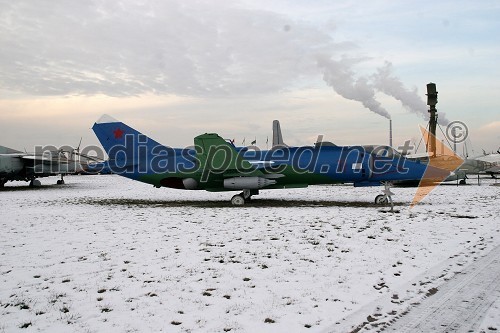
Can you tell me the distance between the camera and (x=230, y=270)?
6.70 metres

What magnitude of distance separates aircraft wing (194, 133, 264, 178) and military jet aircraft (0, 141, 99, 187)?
600 inches

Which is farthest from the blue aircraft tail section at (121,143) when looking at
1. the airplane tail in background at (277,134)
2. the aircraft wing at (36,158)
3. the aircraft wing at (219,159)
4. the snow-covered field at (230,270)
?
the airplane tail in background at (277,134)

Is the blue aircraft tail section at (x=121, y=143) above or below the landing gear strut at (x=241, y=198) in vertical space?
above

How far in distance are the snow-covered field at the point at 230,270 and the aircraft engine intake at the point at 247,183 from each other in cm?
426

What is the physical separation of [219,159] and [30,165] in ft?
63.8

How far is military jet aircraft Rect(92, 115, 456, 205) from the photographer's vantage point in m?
16.5

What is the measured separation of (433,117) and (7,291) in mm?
45929

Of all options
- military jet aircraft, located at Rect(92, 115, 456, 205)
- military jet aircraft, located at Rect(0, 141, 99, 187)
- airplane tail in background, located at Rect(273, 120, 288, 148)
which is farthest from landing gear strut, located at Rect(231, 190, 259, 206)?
airplane tail in background, located at Rect(273, 120, 288, 148)

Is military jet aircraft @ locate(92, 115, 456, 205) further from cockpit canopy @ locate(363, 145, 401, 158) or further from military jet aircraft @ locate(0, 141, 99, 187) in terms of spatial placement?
military jet aircraft @ locate(0, 141, 99, 187)

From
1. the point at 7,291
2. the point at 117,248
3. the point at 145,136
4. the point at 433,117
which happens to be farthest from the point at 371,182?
the point at 433,117

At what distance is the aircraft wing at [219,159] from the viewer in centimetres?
1638

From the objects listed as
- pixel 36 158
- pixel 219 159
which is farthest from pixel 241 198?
pixel 36 158

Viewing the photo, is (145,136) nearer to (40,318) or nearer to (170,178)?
(170,178)

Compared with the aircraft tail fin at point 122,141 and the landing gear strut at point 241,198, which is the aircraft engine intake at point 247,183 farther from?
the aircraft tail fin at point 122,141
